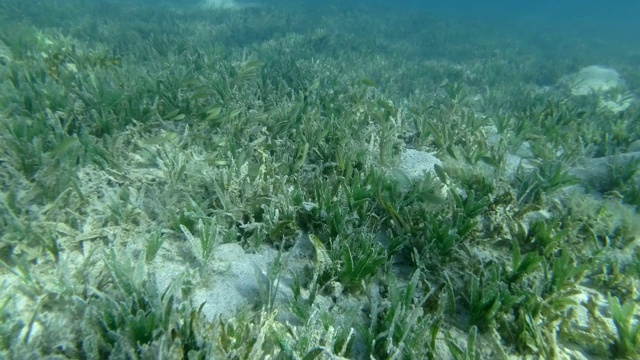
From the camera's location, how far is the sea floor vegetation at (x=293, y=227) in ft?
7.88

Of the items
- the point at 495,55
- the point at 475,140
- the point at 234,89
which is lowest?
the point at 495,55

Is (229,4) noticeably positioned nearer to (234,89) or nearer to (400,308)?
(234,89)

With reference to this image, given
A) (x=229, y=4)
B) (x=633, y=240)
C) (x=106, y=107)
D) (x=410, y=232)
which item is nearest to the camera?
(x=410, y=232)

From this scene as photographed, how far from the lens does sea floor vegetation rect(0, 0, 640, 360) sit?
2400 millimetres

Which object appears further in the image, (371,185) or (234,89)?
(234,89)

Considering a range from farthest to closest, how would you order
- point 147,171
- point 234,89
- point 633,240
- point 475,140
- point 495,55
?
point 495,55, point 234,89, point 475,140, point 147,171, point 633,240

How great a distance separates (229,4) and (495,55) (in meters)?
16.6

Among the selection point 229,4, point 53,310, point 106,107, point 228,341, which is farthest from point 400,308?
point 229,4

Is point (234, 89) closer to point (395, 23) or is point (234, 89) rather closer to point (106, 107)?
point (106, 107)

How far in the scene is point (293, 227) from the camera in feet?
10.7

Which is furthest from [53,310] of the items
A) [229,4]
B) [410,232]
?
[229,4]

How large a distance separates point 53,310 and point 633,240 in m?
4.74

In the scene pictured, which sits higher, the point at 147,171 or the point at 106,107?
the point at 106,107

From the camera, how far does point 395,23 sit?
21000mm
